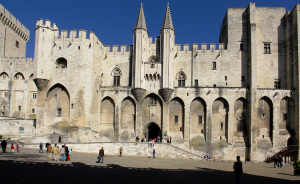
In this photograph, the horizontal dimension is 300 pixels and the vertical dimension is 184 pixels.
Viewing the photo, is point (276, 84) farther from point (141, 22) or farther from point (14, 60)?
point (14, 60)

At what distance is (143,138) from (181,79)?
376 inches

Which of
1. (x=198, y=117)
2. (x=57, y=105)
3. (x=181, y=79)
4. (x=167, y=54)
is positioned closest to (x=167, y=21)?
(x=167, y=54)

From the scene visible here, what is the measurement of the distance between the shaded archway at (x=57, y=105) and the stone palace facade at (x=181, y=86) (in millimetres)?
116

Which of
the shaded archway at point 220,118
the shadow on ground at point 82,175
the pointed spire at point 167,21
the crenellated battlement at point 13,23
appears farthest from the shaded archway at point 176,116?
the crenellated battlement at point 13,23

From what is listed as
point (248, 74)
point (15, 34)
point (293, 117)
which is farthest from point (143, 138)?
point (15, 34)

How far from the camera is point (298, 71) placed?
3456cm

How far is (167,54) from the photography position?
35594 millimetres

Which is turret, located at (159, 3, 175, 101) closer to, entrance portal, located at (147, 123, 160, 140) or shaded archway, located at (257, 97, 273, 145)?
entrance portal, located at (147, 123, 160, 140)

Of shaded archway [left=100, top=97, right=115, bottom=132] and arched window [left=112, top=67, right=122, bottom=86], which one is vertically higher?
arched window [left=112, top=67, right=122, bottom=86]

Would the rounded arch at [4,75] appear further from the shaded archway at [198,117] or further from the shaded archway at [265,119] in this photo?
the shaded archway at [265,119]

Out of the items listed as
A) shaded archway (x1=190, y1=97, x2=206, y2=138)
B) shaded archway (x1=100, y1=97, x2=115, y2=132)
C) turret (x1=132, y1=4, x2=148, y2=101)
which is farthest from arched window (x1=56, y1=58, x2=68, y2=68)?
shaded archway (x1=190, y1=97, x2=206, y2=138)

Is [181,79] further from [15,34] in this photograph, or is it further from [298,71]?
[15,34]

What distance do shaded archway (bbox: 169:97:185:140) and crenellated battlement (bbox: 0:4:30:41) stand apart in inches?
1277

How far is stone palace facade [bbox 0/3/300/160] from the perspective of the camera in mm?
33125
